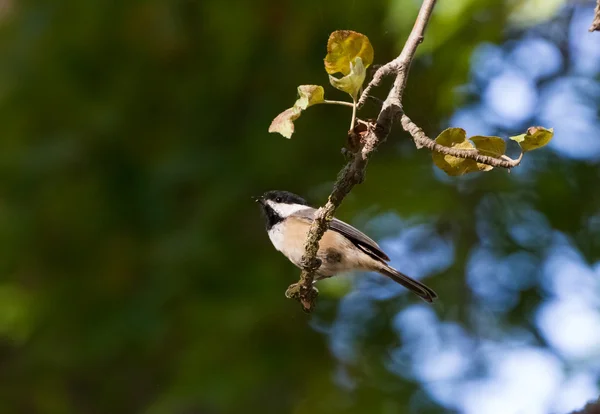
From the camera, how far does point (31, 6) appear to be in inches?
151

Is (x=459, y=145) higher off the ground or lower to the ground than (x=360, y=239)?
lower

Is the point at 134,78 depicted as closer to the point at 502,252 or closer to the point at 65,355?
the point at 65,355

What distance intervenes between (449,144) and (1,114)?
3.19 metres

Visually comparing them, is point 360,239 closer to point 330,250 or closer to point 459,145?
point 330,250

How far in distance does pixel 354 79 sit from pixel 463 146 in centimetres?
29

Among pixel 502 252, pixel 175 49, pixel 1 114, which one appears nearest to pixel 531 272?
pixel 502 252

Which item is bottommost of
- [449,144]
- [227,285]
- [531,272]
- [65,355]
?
[449,144]

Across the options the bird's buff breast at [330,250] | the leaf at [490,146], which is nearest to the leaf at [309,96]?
the leaf at [490,146]

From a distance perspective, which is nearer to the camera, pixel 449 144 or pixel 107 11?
pixel 449 144

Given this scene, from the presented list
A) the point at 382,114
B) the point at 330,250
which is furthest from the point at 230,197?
the point at 382,114

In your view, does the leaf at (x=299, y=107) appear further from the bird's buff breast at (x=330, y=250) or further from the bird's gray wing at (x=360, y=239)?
the bird's buff breast at (x=330, y=250)

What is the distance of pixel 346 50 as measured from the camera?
5.44 feet

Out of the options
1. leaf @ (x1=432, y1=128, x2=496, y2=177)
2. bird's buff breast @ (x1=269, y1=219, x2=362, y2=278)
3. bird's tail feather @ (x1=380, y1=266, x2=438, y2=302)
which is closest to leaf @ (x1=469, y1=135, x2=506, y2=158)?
leaf @ (x1=432, y1=128, x2=496, y2=177)

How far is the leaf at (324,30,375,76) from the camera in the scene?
1.64 metres
